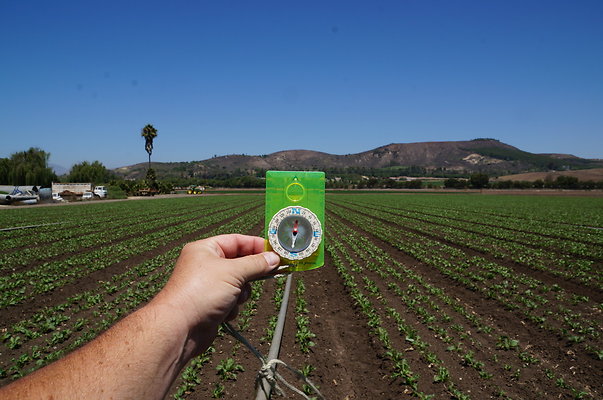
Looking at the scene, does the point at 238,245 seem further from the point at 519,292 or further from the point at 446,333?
the point at 519,292

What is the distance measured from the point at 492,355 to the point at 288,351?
3.91 m

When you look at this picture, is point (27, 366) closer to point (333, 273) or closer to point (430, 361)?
point (430, 361)

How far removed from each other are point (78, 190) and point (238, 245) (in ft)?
267

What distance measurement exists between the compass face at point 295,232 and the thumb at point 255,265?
0.24 ft

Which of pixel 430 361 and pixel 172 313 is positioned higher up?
pixel 172 313

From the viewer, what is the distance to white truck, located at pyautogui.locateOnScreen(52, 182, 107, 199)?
67.0 meters

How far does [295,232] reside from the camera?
→ 185 cm

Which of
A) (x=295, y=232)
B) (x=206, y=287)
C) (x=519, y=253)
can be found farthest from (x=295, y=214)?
(x=519, y=253)

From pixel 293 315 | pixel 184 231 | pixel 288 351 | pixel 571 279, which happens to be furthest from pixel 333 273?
pixel 184 231

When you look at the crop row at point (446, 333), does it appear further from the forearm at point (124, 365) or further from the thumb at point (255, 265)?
the forearm at point (124, 365)

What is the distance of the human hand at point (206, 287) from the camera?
60.5 inches

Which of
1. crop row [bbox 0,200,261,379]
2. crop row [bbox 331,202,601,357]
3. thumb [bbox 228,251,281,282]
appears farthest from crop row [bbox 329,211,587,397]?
crop row [bbox 0,200,261,379]

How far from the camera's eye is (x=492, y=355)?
23.6 feet

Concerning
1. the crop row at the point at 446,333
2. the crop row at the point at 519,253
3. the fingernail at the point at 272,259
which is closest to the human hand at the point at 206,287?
the fingernail at the point at 272,259
